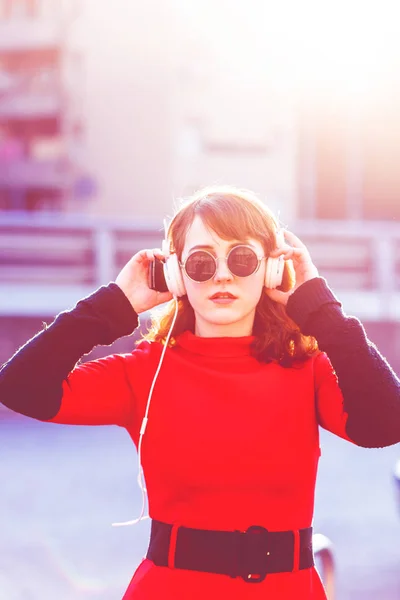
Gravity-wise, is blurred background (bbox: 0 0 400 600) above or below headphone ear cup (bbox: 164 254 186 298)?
below

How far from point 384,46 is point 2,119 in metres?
12.8

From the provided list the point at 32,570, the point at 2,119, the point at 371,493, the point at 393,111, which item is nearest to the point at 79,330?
the point at 32,570

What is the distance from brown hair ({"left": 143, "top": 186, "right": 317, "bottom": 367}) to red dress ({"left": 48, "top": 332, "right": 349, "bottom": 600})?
0.18 feet

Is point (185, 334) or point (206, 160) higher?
point (185, 334)

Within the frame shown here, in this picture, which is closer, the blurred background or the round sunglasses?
the round sunglasses

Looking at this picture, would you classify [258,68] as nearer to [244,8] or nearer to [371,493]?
[244,8]

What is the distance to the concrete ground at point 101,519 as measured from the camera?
529 centimetres

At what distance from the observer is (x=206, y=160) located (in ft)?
82.5

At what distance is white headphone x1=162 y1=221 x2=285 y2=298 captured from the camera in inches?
89.1

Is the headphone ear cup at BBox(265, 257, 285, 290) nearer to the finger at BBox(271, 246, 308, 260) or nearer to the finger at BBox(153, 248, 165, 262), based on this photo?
the finger at BBox(271, 246, 308, 260)

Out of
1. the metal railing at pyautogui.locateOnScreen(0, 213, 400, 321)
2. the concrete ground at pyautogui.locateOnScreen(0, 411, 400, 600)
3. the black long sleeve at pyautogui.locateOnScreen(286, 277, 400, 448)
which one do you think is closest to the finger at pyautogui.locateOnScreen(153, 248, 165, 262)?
the black long sleeve at pyautogui.locateOnScreen(286, 277, 400, 448)

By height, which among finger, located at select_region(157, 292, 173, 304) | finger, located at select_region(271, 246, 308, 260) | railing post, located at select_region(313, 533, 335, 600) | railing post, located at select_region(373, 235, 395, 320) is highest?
finger, located at select_region(271, 246, 308, 260)

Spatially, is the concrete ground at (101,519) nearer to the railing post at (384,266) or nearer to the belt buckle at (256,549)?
the belt buckle at (256,549)

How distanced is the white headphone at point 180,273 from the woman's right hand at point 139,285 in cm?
11
